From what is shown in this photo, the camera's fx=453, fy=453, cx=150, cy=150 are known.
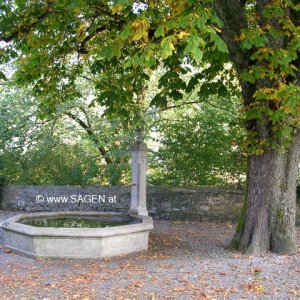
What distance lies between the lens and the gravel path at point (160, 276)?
19.5 ft

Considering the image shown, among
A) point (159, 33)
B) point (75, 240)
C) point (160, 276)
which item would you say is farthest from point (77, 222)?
point (159, 33)

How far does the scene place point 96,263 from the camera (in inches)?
309

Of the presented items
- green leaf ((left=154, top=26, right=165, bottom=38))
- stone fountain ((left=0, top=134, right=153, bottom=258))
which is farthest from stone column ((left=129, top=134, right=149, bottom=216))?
green leaf ((left=154, top=26, right=165, bottom=38))

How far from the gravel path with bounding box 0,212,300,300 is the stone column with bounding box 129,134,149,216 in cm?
264

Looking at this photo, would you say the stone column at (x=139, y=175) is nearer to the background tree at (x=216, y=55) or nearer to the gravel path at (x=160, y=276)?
the background tree at (x=216, y=55)

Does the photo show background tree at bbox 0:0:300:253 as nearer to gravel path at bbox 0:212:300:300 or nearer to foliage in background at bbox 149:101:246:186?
gravel path at bbox 0:212:300:300

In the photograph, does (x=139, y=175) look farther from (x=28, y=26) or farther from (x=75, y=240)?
(x=28, y=26)

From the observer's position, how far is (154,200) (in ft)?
45.2

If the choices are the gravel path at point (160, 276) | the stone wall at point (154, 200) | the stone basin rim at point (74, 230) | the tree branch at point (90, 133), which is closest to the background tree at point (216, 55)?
the gravel path at point (160, 276)

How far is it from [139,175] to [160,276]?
501cm

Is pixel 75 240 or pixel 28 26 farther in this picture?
pixel 28 26

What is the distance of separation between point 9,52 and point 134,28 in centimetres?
482

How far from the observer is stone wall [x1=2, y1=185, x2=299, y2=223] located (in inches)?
520

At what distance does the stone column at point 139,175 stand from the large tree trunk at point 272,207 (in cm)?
394
